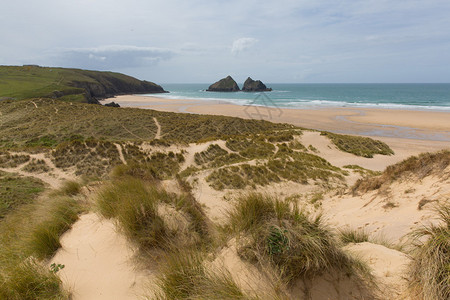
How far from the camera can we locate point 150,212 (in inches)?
156

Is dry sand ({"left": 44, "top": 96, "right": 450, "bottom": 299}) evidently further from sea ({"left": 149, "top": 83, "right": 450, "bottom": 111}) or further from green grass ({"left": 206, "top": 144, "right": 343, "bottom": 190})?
sea ({"left": 149, "top": 83, "right": 450, "bottom": 111})

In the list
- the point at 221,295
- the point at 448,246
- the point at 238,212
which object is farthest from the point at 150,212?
the point at 448,246

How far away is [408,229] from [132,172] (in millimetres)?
8006

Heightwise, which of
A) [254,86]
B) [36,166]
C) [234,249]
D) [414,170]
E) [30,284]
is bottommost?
[36,166]

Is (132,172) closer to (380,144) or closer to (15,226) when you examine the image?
(15,226)

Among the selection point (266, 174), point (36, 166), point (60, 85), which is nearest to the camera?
point (266, 174)

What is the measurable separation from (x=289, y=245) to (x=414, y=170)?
8.43m

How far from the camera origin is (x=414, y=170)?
8.52m

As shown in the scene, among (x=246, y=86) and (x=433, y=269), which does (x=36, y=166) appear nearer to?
(x=433, y=269)

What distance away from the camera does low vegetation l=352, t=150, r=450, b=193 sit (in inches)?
314

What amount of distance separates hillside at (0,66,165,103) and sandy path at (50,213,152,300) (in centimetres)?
6467

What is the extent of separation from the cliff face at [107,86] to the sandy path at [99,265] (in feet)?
299

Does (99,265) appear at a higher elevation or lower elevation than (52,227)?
lower

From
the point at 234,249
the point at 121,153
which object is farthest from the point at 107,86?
the point at 234,249
